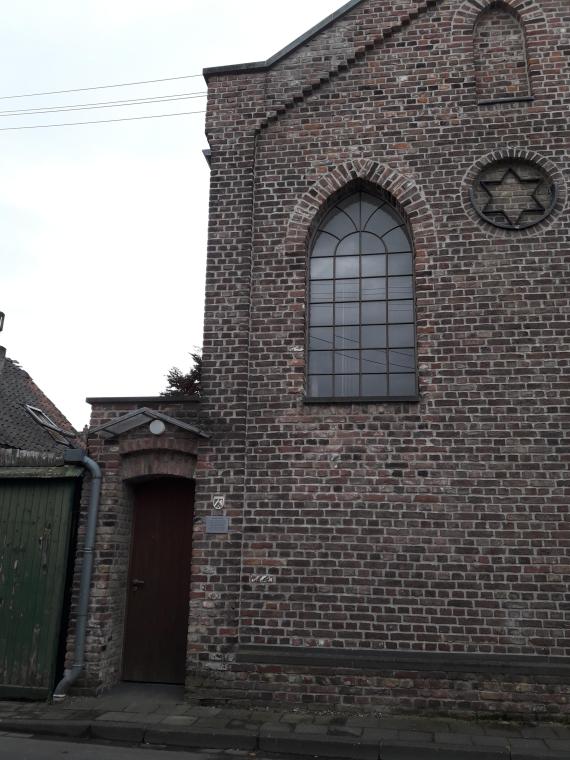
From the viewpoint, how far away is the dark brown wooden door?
8203 mm

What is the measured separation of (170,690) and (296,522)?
2.56 meters

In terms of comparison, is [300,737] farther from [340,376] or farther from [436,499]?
[340,376]

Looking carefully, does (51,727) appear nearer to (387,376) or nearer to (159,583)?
(159,583)

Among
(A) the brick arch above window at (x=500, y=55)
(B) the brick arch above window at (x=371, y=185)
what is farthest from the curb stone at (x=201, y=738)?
(A) the brick arch above window at (x=500, y=55)

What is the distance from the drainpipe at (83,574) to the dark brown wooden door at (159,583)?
0.72 m

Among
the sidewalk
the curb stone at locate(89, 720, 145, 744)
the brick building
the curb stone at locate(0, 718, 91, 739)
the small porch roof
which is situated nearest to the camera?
the sidewalk

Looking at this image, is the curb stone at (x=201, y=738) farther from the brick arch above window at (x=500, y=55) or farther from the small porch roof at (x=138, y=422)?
the brick arch above window at (x=500, y=55)

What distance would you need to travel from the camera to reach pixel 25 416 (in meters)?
15.8

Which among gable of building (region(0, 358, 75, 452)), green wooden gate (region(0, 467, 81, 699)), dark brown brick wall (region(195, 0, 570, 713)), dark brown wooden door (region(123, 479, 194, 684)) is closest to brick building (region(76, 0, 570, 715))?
dark brown brick wall (region(195, 0, 570, 713))

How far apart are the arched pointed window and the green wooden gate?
3.47 m

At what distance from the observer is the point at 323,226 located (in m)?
8.73

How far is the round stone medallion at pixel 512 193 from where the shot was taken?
319 inches

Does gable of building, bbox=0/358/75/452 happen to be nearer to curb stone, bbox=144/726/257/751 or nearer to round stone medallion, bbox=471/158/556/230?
curb stone, bbox=144/726/257/751

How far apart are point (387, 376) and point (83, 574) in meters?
4.37
